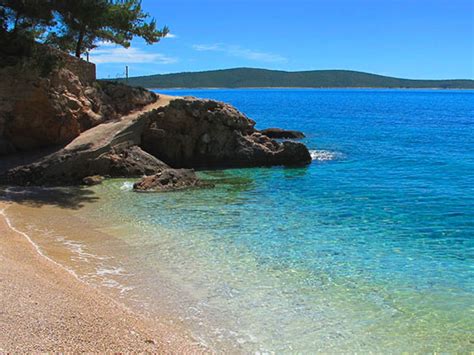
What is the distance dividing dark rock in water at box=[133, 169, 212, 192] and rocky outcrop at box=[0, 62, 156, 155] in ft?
17.7

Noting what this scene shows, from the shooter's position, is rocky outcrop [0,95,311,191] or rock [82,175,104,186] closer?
rock [82,175,104,186]

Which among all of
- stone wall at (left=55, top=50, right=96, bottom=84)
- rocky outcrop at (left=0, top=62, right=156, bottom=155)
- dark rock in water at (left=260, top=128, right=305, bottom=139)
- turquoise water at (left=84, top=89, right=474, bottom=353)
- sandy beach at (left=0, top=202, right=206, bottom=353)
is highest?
stone wall at (left=55, top=50, right=96, bottom=84)

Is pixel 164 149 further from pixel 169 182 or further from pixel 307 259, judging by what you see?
pixel 307 259

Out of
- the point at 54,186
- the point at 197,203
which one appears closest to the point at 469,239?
the point at 197,203

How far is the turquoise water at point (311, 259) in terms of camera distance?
27.5 ft

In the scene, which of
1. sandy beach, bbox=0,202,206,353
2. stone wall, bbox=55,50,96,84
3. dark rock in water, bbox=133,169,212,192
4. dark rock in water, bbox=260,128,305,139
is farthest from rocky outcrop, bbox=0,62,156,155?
dark rock in water, bbox=260,128,305,139

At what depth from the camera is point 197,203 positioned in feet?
58.0

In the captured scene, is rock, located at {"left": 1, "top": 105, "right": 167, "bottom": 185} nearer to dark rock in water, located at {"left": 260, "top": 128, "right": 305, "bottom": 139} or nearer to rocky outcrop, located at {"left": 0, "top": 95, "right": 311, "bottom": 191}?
rocky outcrop, located at {"left": 0, "top": 95, "right": 311, "bottom": 191}

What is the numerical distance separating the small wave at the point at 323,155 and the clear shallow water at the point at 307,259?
21.7 feet

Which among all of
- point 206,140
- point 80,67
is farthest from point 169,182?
Result: point 80,67

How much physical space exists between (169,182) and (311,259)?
970 cm

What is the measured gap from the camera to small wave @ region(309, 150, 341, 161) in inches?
1174

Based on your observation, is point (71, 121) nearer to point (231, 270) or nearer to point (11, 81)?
point (11, 81)

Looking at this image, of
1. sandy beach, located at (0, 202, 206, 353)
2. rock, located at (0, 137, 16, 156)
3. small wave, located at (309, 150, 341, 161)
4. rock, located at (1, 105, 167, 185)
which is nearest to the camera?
sandy beach, located at (0, 202, 206, 353)
